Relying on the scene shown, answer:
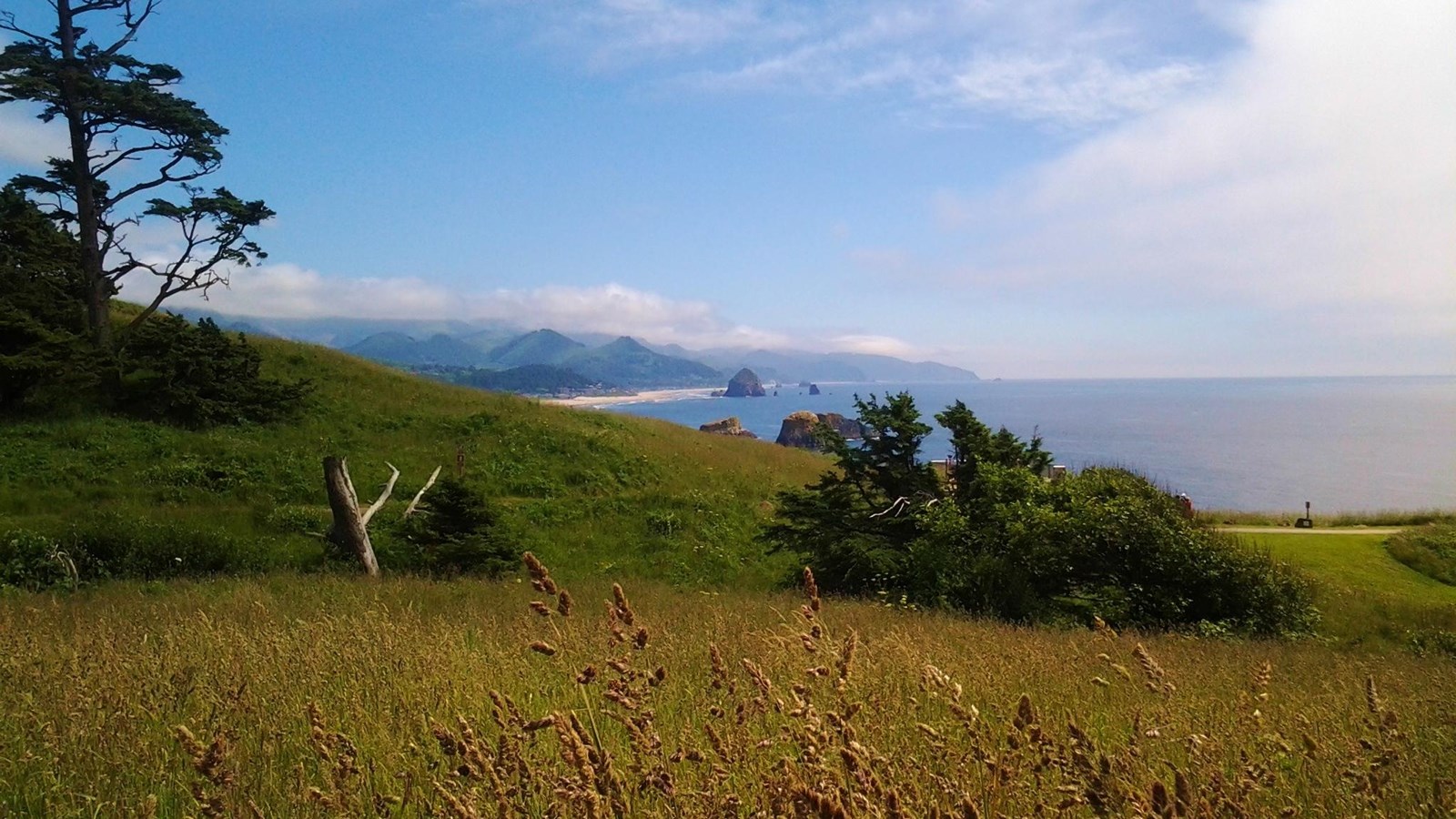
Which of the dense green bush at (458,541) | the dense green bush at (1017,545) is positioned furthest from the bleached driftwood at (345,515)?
the dense green bush at (1017,545)

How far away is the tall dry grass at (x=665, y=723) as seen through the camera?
2.12m

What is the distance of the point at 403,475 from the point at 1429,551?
92.4 feet

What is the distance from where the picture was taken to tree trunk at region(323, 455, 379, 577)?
12.8 metres

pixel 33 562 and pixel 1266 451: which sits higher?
pixel 33 562

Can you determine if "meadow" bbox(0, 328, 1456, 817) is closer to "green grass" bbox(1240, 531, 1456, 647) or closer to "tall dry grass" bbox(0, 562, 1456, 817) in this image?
"tall dry grass" bbox(0, 562, 1456, 817)

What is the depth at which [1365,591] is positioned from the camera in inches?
631

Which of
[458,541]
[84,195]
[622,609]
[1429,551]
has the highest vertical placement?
[84,195]

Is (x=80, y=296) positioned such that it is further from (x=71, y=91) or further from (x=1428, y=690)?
(x=1428, y=690)

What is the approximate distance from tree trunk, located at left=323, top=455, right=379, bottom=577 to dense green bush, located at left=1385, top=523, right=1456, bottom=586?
82.6ft

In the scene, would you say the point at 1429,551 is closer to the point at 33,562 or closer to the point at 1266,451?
the point at 33,562

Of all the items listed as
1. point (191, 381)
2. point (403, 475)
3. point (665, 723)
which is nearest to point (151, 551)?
point (403, 475)

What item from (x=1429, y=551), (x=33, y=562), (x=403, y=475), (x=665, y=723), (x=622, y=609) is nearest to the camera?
(x=622, y=609)

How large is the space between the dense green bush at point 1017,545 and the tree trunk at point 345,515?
7.22 meters

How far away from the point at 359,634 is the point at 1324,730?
19.0ft
